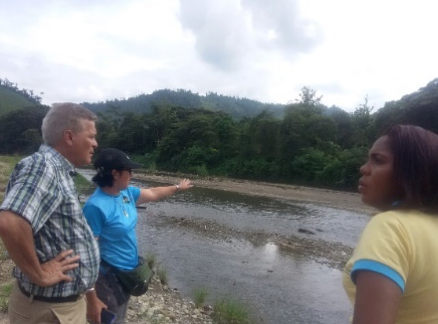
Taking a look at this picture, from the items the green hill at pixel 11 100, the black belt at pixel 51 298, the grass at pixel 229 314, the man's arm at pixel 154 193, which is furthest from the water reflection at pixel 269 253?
the green hill at pixel 11 100

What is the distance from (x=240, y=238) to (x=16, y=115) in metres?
63.9

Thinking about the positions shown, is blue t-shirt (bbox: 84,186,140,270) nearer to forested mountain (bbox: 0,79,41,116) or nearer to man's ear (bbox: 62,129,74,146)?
man's ear (bbox: 62,129,74,146)

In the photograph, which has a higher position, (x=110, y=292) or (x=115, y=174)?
(x=115, y=174)

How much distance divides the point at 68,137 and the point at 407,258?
185 centimetres

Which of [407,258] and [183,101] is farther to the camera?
[183,101]

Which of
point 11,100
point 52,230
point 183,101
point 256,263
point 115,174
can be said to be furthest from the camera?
point 183,101

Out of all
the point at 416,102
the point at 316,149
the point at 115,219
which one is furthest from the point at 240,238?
the point at 316,149

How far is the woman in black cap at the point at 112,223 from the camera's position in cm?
297

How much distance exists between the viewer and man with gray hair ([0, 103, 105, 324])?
2055 millimetres

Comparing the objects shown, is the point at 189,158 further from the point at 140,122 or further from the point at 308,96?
the point at 140,122

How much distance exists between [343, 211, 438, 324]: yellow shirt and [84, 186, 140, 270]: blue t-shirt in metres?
2.02

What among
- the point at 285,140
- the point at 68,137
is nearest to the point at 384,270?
the point at 68,137

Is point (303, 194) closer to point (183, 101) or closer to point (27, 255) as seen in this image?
point (27, 255)

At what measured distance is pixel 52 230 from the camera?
2.21 metres
